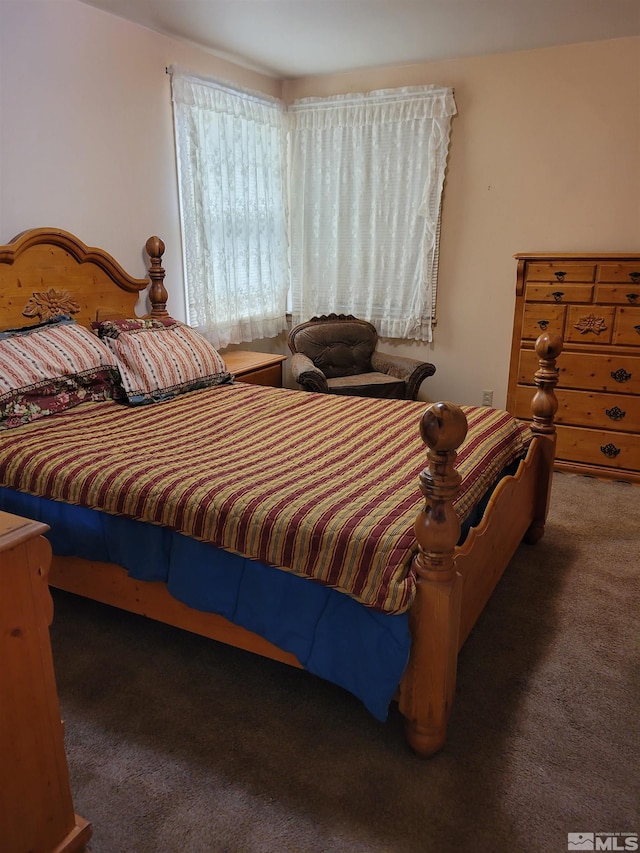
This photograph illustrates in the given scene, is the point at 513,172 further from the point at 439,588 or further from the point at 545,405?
the point at 439,588

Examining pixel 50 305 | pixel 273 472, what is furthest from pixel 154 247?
pixel 273 472

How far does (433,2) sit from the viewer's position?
2906 millimetres

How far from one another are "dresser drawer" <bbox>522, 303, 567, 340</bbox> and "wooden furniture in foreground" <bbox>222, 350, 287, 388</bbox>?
1.54 m

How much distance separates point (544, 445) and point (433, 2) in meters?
2.13

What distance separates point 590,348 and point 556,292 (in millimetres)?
370

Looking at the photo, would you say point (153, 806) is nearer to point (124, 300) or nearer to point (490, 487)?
point (490, 487)

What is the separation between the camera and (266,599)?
173cm

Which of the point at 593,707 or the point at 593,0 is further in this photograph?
the point at 593,0

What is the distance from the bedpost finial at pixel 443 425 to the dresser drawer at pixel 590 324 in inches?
95.8

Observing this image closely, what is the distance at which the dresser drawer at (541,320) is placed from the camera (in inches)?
140

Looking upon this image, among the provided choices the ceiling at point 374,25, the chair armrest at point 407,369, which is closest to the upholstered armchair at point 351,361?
the chair armrest at point 407,369

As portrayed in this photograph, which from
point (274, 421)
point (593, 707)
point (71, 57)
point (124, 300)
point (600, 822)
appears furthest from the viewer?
point (124, 300)

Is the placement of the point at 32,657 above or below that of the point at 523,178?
below

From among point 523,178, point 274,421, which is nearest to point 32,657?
point 274,421
